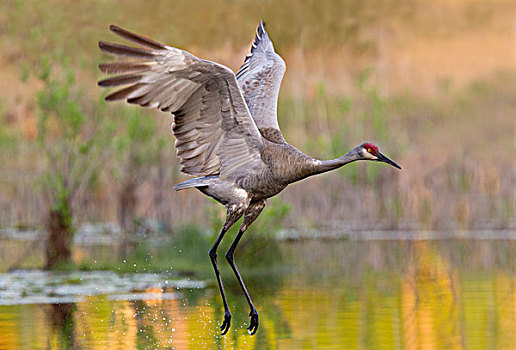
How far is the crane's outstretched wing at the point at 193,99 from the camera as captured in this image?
8.13 m

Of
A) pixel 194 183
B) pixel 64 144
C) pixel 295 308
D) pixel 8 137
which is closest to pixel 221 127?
pixel 194 183

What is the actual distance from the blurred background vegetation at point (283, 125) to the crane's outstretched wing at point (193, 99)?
8155 mm

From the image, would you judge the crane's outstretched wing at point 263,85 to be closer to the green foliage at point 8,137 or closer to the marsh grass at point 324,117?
the marsh grass at point 324,117

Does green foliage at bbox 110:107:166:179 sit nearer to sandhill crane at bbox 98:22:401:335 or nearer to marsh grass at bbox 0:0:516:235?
marsh grass at bbox 0:0:516:235

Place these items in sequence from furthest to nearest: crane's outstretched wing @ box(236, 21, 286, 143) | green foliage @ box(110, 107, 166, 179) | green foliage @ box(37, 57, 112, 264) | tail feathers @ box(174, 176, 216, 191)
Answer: green foliage @ box(110, 107, 166, 179), green foliage @ box(37, 57, 112, 264), crane's outstretched wing @ box(236, 21, 286, 143), tail feathers @ box(174, 176, 216, 191)

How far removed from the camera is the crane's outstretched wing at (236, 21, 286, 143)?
9.77m

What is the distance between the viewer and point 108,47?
7.59 metres

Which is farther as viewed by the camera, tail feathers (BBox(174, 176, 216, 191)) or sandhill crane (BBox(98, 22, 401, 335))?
tail feathers (BBox(174, 176, 216, 191))

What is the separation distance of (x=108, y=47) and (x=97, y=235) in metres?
17.8

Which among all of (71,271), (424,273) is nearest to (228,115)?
(71,271)

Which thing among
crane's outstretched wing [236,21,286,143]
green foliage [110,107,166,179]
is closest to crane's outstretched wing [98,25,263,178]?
crane's outstretched wing [236,21,286,143]

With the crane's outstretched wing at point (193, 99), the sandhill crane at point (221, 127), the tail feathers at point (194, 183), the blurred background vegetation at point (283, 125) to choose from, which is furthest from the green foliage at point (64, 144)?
the crane's outstretched wing at point (193, 99)

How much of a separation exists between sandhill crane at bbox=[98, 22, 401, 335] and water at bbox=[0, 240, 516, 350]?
2055 millimetres

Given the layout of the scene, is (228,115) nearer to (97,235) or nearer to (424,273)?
(424,273)
